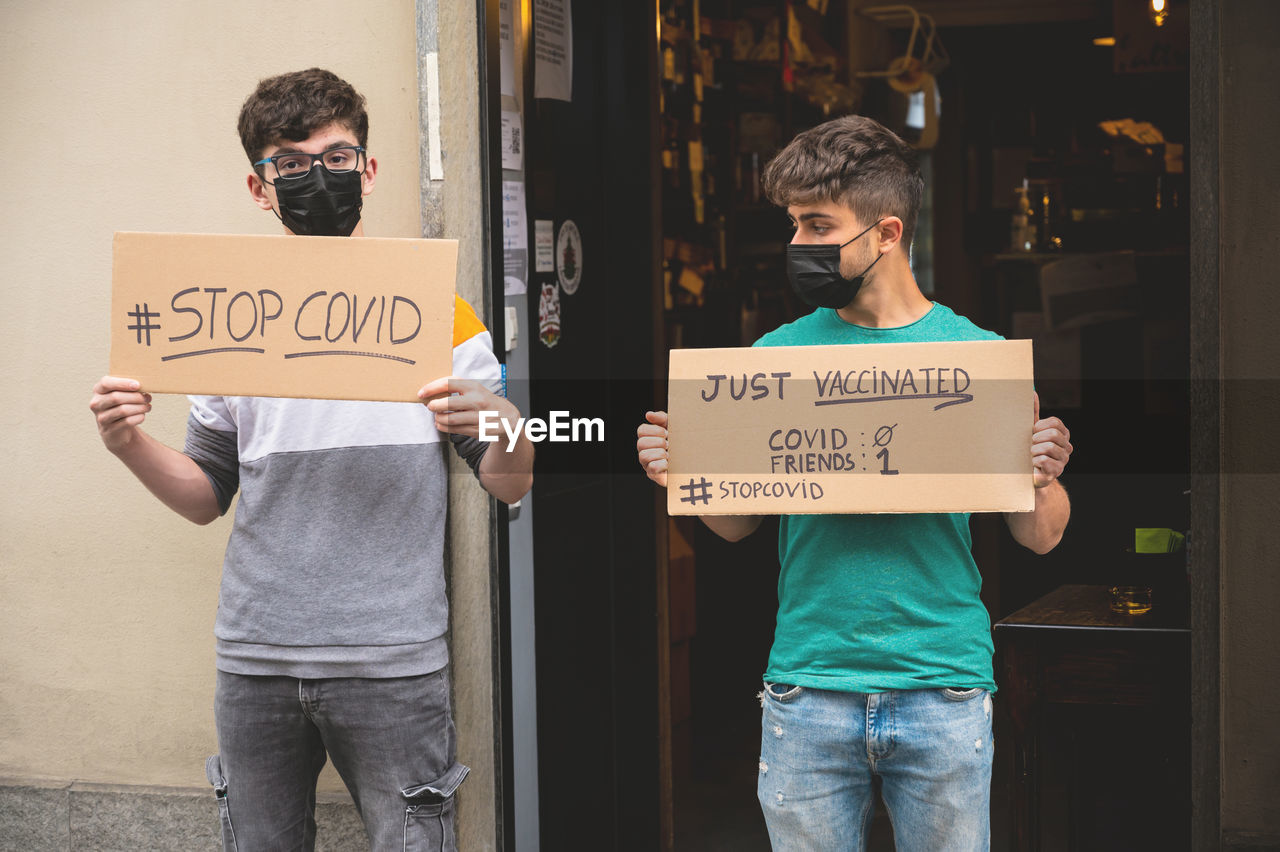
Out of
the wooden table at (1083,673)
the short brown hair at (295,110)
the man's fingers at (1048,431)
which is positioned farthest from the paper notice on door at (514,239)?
the man's fingers at (1048,431)

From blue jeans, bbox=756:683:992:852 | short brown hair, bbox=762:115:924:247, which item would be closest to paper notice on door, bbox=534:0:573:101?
short brown hair, bbox=762:115:924:247

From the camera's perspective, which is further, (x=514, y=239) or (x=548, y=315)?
(x=548, y=315)

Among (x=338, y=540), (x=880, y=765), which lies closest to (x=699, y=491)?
(x=880, y=765)

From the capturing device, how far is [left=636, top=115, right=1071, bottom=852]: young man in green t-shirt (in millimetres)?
1956

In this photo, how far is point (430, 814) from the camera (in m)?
2.28

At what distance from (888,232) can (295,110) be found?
985 mm

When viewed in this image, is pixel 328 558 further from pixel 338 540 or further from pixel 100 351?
pixel 100 351

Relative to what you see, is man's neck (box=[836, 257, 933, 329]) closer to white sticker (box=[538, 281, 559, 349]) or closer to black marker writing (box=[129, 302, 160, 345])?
black marker writing (box=[129, 302, 160, 345])

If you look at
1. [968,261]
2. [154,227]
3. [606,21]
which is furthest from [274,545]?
[968,261]

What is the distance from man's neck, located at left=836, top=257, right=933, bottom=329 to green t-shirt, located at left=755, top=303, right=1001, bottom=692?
0.06 ft

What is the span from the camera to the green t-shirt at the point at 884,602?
1.96m

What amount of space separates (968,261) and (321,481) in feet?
19.6

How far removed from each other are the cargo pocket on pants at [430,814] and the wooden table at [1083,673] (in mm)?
1424

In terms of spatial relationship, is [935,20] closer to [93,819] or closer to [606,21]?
[606,21]
